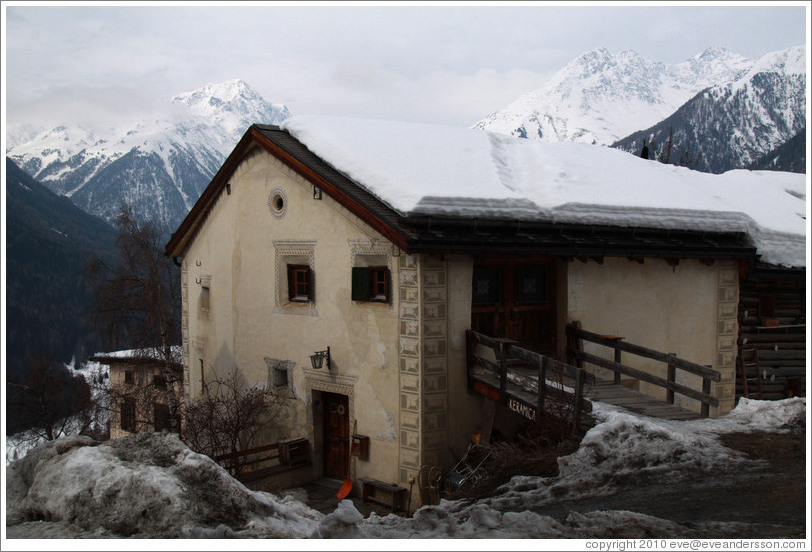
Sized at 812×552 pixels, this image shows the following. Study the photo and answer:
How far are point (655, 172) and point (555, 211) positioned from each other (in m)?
6.02

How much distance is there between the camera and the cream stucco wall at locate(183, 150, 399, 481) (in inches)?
521

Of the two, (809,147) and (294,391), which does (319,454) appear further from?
(809,147)

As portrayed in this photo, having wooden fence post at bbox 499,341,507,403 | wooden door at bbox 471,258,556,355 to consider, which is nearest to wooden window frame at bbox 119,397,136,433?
wooden door at bbox 471,258,556,355

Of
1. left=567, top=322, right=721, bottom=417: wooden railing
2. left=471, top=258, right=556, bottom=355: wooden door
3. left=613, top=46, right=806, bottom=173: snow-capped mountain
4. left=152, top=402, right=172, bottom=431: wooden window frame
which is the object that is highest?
left=613, top=46, right=806, bottom=173: snow-capped mountain

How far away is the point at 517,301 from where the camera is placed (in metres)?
14.2

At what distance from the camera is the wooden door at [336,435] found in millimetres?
14438

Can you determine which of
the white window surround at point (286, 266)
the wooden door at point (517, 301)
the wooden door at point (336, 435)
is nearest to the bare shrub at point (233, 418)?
the wooden door at point (336, 435)

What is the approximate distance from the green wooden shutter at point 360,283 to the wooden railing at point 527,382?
2036 mm

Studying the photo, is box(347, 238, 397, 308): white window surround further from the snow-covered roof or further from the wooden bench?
the wooden bench

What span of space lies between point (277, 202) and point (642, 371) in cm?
823

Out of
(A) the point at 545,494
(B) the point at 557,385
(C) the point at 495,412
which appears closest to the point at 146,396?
(C) the point at 495,412

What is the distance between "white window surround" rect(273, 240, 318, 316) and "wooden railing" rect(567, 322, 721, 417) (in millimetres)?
5262

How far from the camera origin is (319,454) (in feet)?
48.8

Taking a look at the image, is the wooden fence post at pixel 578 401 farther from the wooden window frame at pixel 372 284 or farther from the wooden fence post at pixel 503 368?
the wooden window frame at pixel 372 284
